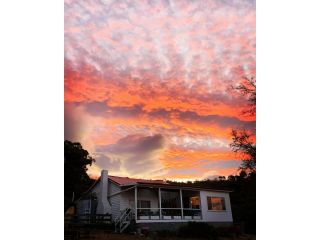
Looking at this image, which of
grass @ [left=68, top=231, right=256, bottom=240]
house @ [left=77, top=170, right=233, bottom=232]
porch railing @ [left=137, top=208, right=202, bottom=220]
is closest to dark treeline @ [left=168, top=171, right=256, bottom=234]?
house @ [left=77, top=170, right=233, bottom=232]

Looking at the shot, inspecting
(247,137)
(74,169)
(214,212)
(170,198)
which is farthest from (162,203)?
(74,169)

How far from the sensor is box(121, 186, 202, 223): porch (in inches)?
409

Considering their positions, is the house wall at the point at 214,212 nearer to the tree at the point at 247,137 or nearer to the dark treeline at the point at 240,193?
the dark treeline at the point at 240,193

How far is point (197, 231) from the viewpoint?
32.7 ft

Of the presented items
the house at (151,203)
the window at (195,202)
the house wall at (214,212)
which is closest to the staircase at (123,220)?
the house at (151,203)

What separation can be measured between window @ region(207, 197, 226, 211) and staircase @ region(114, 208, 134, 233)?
3.13 metres

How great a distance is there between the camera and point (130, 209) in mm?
9984

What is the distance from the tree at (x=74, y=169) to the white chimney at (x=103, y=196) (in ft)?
3.78

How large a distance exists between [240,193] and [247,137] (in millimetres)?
2851

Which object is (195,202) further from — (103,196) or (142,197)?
(103,196)

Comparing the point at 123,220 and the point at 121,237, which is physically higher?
the point at 123,220
